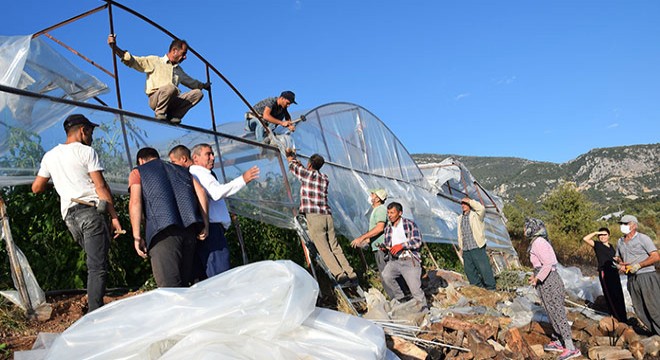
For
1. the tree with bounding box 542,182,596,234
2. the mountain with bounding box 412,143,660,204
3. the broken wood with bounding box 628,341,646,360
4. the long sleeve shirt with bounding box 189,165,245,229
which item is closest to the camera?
the long sleeve shirt with bounding box 189,165,245,229

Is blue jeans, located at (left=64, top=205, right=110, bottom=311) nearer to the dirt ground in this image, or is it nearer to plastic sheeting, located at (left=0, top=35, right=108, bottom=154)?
the dirt ground

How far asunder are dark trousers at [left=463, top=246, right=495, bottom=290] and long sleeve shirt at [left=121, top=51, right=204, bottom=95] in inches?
220

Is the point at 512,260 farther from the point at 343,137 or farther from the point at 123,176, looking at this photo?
the point at 123,176

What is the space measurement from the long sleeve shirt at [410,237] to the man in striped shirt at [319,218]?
662 millimetres

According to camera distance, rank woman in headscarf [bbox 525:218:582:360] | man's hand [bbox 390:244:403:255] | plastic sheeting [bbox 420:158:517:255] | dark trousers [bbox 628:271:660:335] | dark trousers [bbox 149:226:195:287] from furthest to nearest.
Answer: plastic sheeting [bbox 420:158:517:255] < man's hand [bbox 390:244:403:255] < dark trousers [bbox 628:271:660:335] < woman in headscarf [bbox 525:218:582:360] < dark trousers [bbox 149:226:195:287]

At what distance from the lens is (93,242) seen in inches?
137

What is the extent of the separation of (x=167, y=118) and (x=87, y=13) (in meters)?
1.31

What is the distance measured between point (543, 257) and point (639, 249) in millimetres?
1615

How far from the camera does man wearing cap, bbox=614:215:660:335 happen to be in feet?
19.2

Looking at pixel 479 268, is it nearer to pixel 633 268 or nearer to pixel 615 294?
pixel 615 294

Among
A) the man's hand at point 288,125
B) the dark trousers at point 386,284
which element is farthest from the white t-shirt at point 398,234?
the man's hand at point 288,125

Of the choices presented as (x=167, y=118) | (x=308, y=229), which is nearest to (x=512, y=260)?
(x=308, y=229)

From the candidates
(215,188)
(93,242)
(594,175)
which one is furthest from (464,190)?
(594,175)

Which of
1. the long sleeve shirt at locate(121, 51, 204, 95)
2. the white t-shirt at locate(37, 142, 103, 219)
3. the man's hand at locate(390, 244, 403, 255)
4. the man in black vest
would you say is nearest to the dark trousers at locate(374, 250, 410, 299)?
the man's hand at locate(390, 244, 403, 255)
